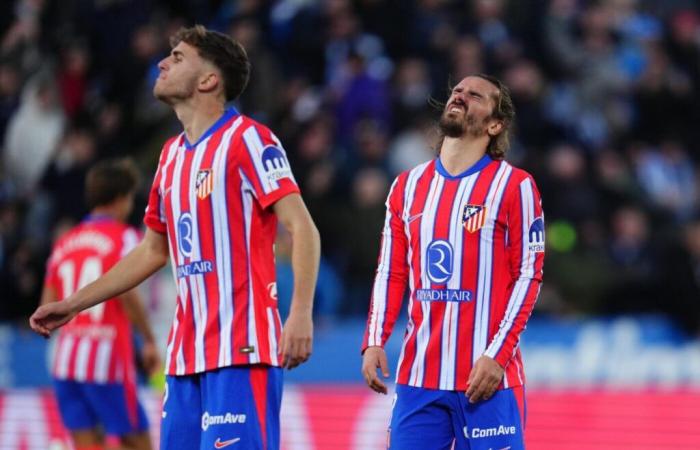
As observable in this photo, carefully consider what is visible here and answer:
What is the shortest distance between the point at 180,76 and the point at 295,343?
1342 mm

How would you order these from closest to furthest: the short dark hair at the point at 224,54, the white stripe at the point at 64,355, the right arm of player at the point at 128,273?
the short dark hair at the point at 224,54, the right arm of player at the point at 128,273, the white stripe at the point at 64,355

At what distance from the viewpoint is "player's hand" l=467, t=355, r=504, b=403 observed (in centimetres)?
527

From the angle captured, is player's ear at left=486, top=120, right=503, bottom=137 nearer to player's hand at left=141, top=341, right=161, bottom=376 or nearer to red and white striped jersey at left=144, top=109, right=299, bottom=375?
red and white striped jersey at left=144, top=109, right=299, bottom=375

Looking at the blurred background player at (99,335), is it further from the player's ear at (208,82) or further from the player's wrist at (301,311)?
the player's wrist at (301,311)

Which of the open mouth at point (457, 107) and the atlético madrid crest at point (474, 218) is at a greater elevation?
the open mouth at point (457, 107)

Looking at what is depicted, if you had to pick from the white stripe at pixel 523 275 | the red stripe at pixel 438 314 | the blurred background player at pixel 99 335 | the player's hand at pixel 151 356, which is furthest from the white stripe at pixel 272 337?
the blurred background player at pixel 99 335

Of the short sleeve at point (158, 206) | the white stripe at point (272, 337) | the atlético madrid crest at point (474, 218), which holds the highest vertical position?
the short sleeve at point (158, 206)

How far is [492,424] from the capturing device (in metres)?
5.35

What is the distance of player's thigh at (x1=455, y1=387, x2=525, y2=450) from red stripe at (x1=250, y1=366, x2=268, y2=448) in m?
0.78

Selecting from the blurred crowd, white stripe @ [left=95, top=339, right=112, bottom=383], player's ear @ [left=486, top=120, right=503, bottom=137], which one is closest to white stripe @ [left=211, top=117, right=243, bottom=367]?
player's ear @ [left=486, top=120, right=503, bottom=137]

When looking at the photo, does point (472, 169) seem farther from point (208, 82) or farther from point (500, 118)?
point (208, 82)

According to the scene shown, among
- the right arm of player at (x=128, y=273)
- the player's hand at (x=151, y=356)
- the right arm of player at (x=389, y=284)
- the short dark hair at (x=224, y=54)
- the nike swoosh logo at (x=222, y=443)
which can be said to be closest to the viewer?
the nike swoosh logo at (x=222, y=443)

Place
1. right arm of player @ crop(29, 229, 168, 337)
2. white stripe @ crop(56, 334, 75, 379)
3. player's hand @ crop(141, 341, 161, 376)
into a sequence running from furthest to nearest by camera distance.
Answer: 1. white stripe @ crop(56, 334, 75, 379)
2. player's hand @ crop(141, 341, 161, 376)
3. right arm of player @ crop(29, 229, 168, 337)

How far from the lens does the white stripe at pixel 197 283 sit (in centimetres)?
537
